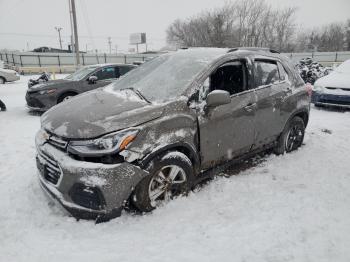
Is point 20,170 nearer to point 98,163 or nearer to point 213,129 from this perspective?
point 98,163

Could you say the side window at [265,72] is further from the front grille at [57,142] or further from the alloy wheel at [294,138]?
the front grille at [57,142]

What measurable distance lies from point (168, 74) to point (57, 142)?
5.37 ft

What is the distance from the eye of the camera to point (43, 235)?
9.88 ft

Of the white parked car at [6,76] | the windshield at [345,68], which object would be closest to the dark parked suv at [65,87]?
the windshield at [345,68]

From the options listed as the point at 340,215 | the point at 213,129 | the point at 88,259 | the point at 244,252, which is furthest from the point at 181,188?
the point at 340,215

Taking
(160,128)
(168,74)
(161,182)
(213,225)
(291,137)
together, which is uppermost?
(168,74)

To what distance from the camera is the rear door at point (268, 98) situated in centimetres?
436

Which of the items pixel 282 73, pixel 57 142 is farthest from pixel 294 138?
pixel 57 142

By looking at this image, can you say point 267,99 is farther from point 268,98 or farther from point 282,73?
point 282,73

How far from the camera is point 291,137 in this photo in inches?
208

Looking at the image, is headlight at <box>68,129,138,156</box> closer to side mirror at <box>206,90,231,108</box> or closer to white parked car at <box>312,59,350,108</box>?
side mirror at <box>206,90,231,108</box>

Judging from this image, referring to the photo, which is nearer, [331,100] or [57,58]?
[331,100]

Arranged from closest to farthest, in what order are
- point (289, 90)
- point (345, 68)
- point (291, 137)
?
1. point (289, 90)
2. point (291, 137)
3. point (345, 68)

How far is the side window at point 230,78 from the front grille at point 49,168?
2.04m
